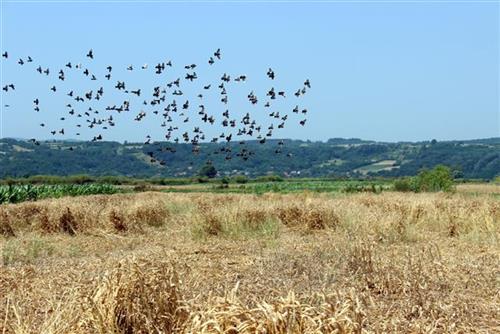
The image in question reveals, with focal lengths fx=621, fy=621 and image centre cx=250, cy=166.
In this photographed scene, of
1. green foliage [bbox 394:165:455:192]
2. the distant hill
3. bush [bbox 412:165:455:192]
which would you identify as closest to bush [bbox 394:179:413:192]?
green foliage [bbox 394:165:455:192]

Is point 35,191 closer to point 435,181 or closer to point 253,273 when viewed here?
point 435,181

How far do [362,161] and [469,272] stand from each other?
13528cm

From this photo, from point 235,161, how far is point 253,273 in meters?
109

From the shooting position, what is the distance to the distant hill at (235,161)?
96.9 metres

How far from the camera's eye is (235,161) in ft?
389

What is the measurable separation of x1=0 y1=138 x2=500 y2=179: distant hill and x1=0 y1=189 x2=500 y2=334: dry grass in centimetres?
6545

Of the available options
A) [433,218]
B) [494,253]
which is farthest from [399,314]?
[433,218]

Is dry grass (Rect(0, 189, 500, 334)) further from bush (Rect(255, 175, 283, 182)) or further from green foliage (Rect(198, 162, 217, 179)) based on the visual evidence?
bush (Rect(255, 175, 283, 182))

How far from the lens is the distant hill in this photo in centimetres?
9694

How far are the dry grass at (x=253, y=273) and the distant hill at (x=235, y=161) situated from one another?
2577 inches

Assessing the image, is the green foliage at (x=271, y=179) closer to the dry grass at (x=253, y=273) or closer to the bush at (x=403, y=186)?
the bush at (x=403, y=186)

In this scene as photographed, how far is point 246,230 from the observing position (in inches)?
632

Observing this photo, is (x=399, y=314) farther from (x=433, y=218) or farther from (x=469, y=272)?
(x=433, y=218)

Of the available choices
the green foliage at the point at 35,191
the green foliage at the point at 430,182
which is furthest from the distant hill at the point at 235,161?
the green foliage at the point at 430,182
